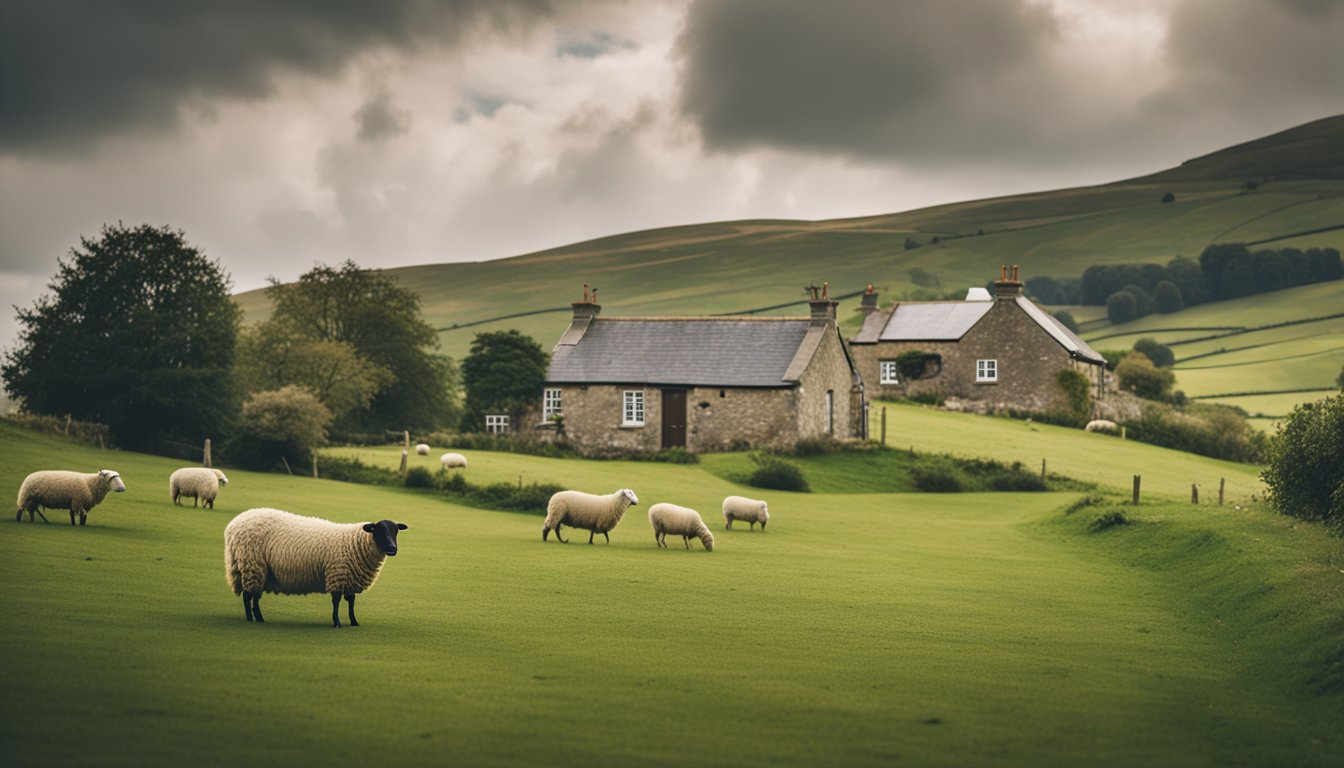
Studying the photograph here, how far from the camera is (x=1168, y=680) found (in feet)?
49.9

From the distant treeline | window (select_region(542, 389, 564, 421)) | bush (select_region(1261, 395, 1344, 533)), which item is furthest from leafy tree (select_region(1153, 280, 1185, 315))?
bush (select_region(1261, 395, 1344, 533))

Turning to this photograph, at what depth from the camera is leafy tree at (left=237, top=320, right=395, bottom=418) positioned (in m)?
63.5

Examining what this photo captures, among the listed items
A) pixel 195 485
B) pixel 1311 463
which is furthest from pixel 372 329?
pixel 1311 463

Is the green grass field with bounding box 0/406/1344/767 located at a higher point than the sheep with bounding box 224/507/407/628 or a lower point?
lower

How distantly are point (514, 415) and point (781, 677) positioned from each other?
Answer: 1865 inches

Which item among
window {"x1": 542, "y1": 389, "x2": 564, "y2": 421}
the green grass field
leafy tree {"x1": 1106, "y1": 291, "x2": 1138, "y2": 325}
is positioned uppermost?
leafy tree {"x1": 1106, "y1": 291, "x2": 1138, "y2": 325}

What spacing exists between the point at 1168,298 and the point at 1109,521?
121 meters

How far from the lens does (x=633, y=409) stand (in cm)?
5847

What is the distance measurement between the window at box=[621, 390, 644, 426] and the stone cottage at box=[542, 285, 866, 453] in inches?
1.9

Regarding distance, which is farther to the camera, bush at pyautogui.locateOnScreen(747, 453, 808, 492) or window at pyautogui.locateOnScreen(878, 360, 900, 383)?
window at pyautogui.locateOnScreen(878, 360, 900, 383)

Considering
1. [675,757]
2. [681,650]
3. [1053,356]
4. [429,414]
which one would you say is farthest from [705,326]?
[675,757]

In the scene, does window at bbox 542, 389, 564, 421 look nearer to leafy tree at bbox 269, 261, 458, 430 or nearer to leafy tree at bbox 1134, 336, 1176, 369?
leafy tree at bbox 269, 261, 458, 430

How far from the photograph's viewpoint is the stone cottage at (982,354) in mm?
76938

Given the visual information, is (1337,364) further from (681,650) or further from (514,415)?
(681,650)
